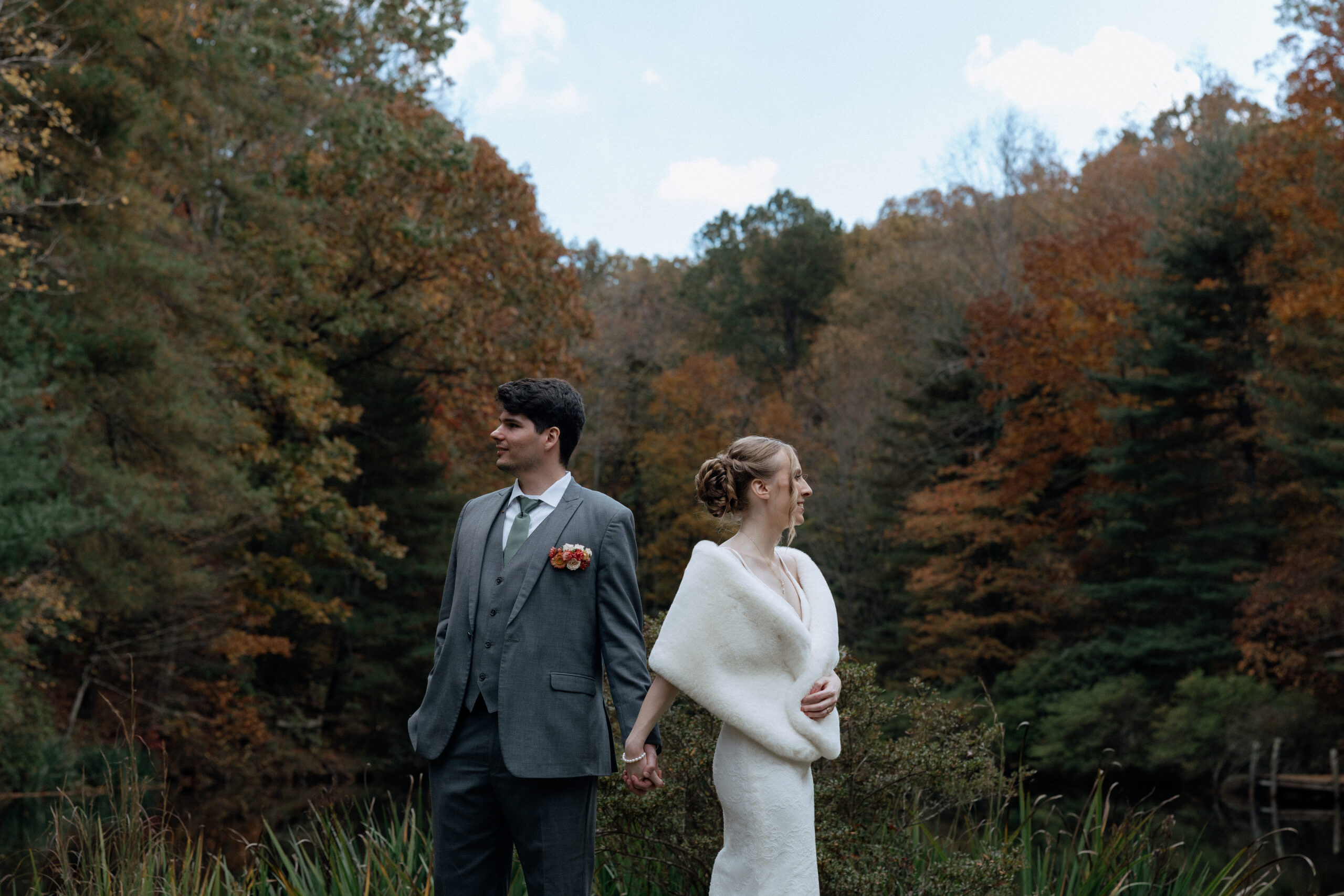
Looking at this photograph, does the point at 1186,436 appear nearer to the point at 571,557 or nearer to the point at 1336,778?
the point at 1336,778

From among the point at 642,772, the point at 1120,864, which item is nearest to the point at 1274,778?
the point at 1120,864

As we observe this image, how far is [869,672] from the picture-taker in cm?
432

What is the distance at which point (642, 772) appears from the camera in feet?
10.2

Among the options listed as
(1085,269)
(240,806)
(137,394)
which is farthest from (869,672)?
(1085,269)

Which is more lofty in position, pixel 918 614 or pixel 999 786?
pixel 999 786

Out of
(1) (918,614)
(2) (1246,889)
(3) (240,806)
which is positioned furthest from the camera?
(1) (918,614)

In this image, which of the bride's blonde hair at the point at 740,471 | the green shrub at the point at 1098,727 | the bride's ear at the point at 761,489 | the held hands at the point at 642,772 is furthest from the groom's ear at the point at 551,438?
the green shrub at the point at 1098,727

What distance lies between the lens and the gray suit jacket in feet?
9.85

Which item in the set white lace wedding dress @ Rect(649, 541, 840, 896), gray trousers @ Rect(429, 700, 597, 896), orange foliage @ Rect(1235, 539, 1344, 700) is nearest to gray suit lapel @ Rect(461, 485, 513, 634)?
gray trousers @ Rect(429, 700, 597, 896)

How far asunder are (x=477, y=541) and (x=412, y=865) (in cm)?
156

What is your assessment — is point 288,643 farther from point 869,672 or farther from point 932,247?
point 932,247

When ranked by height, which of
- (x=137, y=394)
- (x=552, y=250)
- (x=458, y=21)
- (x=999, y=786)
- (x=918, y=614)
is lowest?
(x=918, y=614)

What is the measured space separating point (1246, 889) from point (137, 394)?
1111 centimetres

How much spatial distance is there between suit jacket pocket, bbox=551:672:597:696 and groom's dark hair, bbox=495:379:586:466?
0.61m
